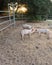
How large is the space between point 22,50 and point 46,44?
2.83 ft

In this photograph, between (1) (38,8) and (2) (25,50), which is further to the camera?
(1) (38,8)

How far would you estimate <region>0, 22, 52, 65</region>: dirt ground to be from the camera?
4.08m

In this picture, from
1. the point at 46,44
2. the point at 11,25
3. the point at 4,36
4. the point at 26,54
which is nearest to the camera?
the point at 26,54

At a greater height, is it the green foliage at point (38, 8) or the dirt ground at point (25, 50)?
the green foliage at point (38, 8)

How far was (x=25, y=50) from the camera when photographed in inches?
181

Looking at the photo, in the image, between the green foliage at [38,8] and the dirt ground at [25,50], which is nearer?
the dirt ground at [25,50]

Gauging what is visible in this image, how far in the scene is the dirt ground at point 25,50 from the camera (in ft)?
13.4

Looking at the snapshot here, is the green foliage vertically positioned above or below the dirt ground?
above

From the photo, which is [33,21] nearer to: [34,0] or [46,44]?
[34,0]

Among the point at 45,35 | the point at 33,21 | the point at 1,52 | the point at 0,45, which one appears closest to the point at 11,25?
the point at 33,21

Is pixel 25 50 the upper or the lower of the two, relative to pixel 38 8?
lower

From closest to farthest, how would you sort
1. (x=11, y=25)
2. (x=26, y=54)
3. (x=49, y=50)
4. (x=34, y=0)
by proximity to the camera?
(x=26, y=54) < (x=49, y=50) < (x=11, y=25) < (x=34, y=0)

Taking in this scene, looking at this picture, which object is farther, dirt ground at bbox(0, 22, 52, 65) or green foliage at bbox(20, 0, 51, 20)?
green foliage at bbox(20, 0, 51, 20)

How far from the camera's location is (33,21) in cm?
870
